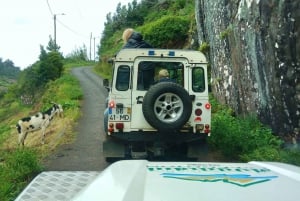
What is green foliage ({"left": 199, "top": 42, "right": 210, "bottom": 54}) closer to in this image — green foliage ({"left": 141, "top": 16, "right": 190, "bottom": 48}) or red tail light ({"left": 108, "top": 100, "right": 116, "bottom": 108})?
green foliage ({"left": 141, "top": 16, "right": 190, "bottom": 48})

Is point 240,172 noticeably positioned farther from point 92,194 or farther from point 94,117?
point 94,117

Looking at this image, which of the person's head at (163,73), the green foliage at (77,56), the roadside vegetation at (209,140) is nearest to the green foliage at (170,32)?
the roadside vegetation at (209,140)

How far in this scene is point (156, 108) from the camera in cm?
882

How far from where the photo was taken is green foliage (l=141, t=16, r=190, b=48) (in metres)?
26.8

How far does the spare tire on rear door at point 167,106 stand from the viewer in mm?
8672

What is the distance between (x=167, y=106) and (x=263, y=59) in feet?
12.3

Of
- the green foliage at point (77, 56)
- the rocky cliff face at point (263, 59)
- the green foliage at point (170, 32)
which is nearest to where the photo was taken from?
the rocky cliff face at point (263, 59)

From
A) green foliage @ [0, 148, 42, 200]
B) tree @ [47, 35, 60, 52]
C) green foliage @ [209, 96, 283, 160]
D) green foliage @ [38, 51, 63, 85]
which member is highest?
tree @ [47, 35, 60, 52]

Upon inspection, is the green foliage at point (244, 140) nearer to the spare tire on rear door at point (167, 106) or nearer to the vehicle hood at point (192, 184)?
the spare tire on rear door at point (167, 106)

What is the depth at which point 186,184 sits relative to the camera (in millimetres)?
2076

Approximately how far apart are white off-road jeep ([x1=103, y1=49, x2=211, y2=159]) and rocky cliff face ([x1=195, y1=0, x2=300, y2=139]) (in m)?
2.26

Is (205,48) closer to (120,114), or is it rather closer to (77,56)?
(120,114)

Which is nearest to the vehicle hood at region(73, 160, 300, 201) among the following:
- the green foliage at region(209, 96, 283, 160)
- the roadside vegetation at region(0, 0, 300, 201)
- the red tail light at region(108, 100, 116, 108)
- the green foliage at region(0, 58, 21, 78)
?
the roadside vegetation at region(0, 0, 300, 201)

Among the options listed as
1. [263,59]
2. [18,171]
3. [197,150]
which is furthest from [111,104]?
[263,59]
